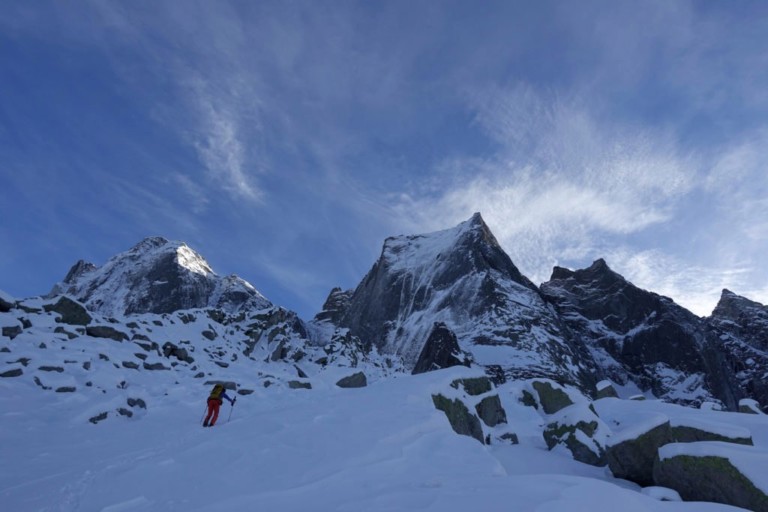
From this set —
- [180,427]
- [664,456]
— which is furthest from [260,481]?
[664,456]

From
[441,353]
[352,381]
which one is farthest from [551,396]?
[441,353]

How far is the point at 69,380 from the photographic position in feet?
51.3

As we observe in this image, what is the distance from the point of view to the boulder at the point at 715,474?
28.2 ft

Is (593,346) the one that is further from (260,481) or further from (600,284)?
(260,481)

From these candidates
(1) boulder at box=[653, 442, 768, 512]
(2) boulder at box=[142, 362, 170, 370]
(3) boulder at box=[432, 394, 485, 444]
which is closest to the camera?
(1) boulder at box=[653, 442, 768, 512]

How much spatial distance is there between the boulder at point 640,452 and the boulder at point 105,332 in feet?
74.3

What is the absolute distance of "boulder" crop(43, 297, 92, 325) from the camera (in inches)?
854

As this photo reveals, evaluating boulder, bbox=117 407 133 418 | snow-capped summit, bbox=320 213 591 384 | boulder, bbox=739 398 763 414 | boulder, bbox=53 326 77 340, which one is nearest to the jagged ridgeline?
snow-capped summit, bbox=320 213 591 384

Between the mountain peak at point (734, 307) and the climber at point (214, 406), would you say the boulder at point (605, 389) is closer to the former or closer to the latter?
the climber at point (214, 406)

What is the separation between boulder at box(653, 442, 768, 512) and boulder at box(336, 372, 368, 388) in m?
16.0

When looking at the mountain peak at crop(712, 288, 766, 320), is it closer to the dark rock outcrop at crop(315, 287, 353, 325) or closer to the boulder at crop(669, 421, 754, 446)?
the dark rock outcrop at crop(315, 287, 353, 325)

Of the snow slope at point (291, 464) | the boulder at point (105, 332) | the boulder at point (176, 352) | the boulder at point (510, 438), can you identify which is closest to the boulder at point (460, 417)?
the snow slope at point (291, 464)

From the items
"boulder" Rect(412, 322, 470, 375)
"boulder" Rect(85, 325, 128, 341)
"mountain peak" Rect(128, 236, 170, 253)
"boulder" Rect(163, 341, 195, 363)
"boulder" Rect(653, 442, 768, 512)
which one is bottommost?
"boulder" Rect(653, 442, 768, 512)

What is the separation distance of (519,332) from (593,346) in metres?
53.4
